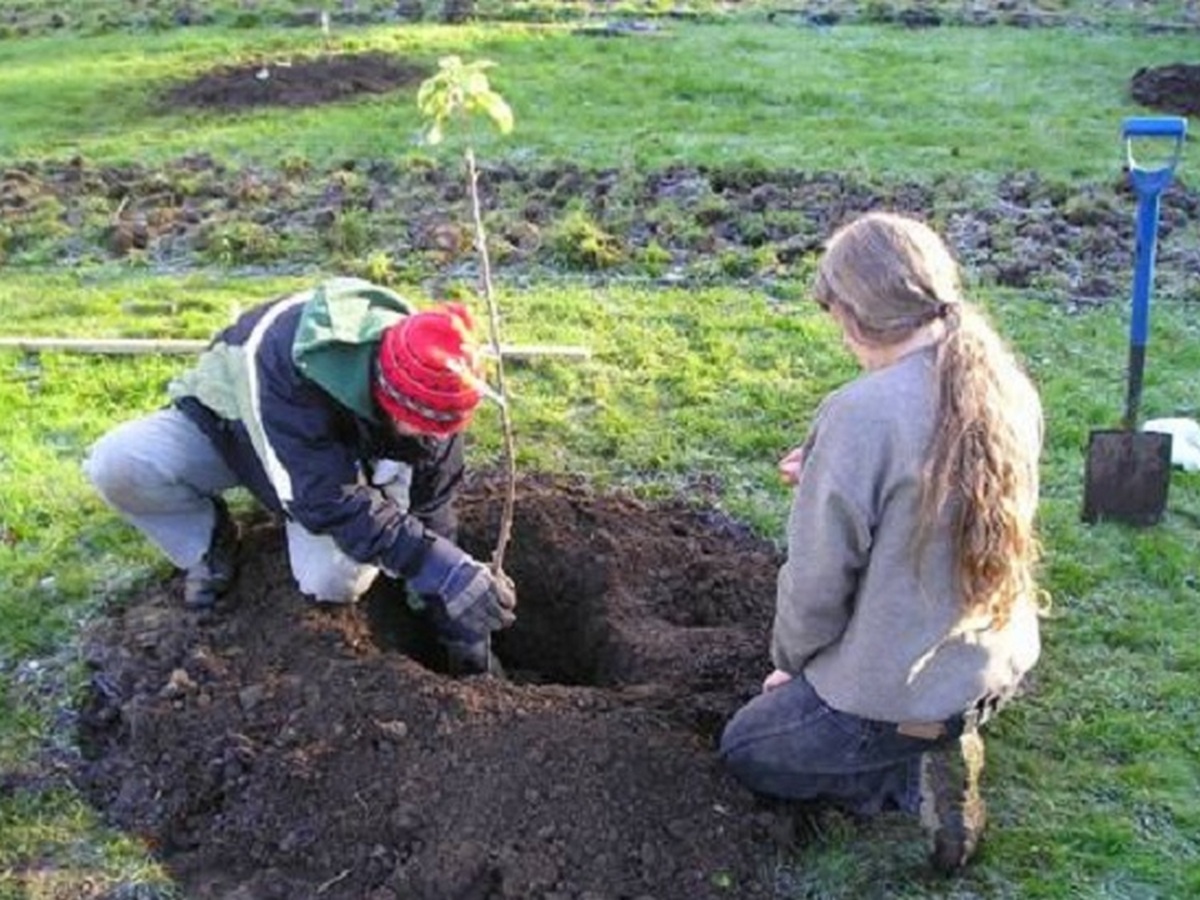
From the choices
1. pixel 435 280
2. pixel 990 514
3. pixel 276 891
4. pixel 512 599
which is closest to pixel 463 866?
pixel 276 891

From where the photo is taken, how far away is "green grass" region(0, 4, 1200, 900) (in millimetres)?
3998

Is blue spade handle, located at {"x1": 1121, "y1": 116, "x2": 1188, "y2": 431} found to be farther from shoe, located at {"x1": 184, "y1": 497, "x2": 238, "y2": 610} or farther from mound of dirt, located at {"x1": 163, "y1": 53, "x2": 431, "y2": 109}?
mound of dirt, located at {"x1": 163, "y1": 53, "x2": 431, "y2": 109}

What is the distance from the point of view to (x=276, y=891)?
3727 millimetres

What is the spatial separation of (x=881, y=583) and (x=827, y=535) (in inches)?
7.1

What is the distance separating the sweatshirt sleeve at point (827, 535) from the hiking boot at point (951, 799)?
1.32ft

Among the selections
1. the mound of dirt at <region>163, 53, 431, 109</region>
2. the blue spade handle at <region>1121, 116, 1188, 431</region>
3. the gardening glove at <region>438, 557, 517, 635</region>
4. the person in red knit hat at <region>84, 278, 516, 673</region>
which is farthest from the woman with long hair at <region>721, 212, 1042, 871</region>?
the mound of dirt at <region>163, 53, 431, 109</region>

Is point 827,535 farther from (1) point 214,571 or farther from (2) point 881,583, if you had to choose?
(1) point 214,571

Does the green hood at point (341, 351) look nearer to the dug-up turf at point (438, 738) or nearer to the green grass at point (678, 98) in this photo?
the dug-up turf at point (438, 738)

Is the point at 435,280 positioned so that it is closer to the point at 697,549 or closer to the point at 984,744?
the point at 697,549

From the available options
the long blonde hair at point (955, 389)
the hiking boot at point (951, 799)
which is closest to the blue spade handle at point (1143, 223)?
the long blonde hair at point (955, 389)

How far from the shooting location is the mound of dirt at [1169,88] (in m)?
11.2

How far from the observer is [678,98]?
11898mm

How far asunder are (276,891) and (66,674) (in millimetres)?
1305

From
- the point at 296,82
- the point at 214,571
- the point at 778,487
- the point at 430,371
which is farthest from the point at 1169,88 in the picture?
the point at 430,371
